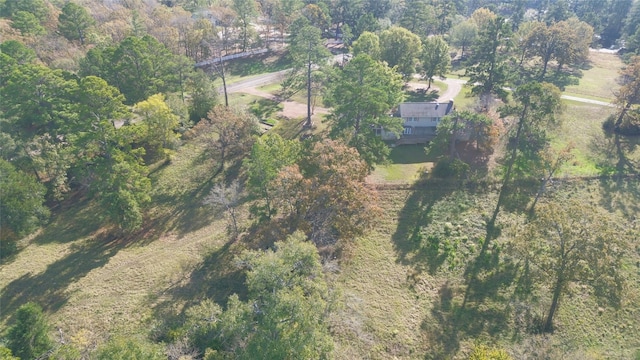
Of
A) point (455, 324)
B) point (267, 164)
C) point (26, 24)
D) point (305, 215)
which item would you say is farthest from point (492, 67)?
point (26, 24)

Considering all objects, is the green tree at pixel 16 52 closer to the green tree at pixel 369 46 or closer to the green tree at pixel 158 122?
the green tree at pixel 158 122

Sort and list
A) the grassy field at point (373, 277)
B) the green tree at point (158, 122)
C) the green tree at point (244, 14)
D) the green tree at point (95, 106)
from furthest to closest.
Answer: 1. the green tree at point (244, 14)
2. the green tree at point (158, 122)
3. the green tree at point (95, 106)
4. the grassy field at point (373, 277)

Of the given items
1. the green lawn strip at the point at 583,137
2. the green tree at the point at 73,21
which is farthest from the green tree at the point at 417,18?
the green tree at the point at 73,21

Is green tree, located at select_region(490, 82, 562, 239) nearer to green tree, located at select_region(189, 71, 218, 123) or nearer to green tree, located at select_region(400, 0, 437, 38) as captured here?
green tree, located at select_region(189, 71, 218, 123)

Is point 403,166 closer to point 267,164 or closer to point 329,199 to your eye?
point 329,199

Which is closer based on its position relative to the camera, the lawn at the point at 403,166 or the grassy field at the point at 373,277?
the grassy field at the point at 373,277

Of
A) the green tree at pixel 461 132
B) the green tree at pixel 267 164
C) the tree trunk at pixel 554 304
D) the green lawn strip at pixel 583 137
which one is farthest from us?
the green lawn strip at pixel 583 137

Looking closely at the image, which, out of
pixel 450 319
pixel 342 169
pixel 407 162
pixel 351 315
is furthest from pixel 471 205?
pixel 351 315

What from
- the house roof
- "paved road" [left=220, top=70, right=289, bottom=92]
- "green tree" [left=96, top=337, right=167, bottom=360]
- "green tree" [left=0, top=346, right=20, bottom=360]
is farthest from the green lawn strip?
"green tree" [left=0, top=346, right=20, bottom=360]
